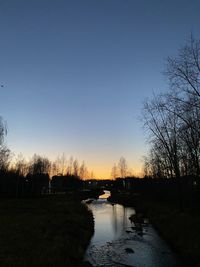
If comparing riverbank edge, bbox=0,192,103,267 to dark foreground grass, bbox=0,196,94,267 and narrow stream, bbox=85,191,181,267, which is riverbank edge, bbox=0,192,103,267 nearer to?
dark foreground grass, bbox=0,196,94,267

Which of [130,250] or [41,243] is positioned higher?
[41,243]

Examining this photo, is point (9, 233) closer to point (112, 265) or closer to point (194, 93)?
point (112, 265)

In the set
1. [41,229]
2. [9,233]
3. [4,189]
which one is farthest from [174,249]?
[4,189]

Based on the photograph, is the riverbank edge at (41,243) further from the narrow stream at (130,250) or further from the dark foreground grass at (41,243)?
the narrow stream at (130,250)

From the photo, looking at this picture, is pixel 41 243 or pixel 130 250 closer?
pixel 41 243

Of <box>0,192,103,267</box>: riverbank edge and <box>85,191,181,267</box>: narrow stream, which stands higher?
<box>0,192,103,267</box>: riverbank edge

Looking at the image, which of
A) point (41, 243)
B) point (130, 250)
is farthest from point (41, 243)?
point (130, 250)

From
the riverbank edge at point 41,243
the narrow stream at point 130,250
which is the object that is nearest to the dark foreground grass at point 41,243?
the riverbank edge at point 41,243

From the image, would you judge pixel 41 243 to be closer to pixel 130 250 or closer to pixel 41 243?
pixel 41 243

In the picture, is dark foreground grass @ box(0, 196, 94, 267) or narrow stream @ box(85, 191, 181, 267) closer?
dark foreground grass @ box(0, 196, 94, 267)

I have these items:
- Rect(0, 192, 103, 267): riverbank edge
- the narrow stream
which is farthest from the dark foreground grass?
the narrow stream

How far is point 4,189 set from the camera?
77062mm

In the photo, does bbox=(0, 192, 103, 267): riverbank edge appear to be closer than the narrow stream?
Yes

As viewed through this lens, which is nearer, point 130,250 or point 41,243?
point 41,243
